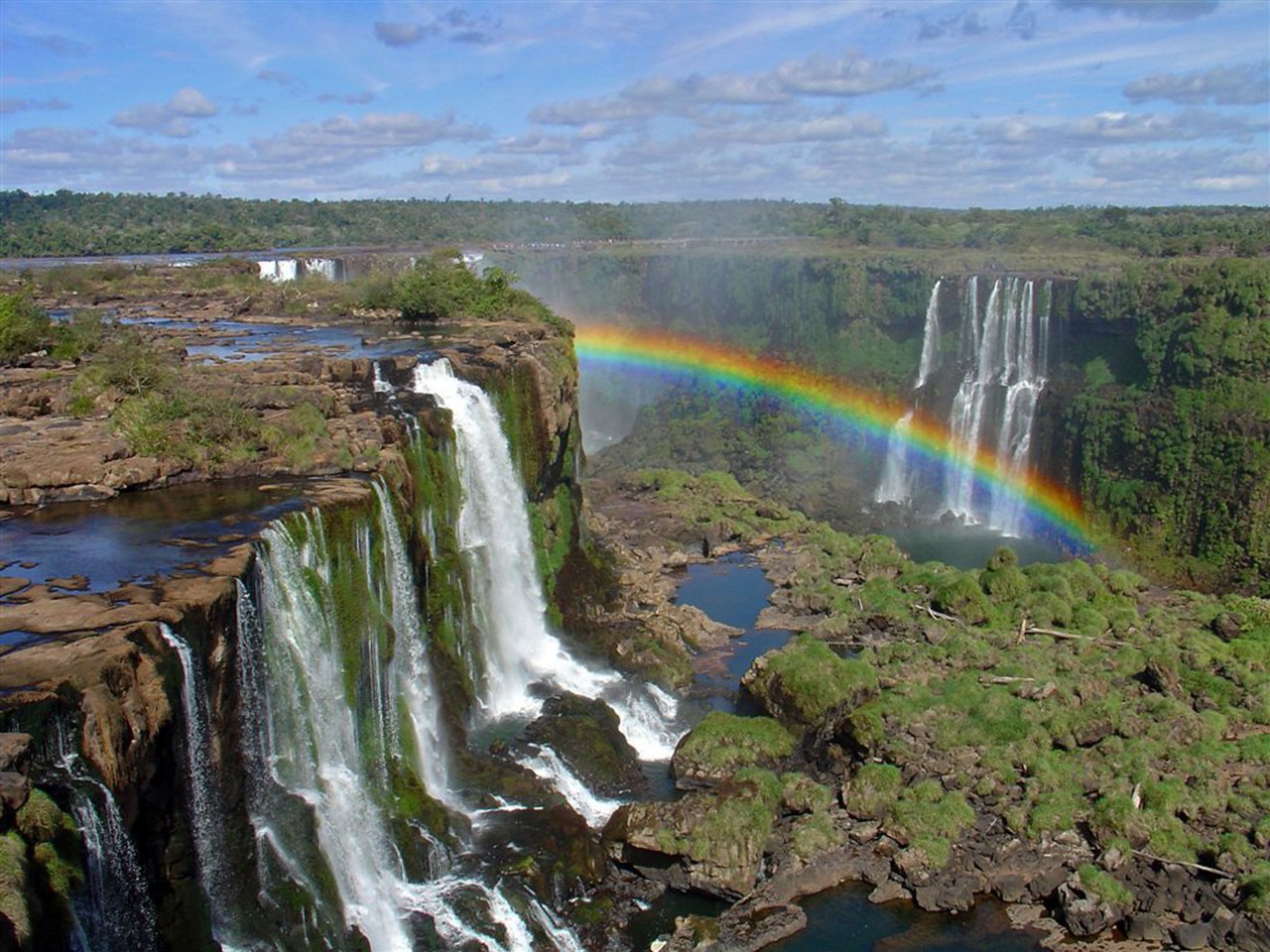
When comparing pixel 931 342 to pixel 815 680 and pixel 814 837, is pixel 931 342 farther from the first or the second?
pixel 814 837

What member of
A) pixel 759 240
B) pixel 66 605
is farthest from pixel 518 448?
pixel 759 240

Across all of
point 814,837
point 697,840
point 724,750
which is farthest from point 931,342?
point 697,840

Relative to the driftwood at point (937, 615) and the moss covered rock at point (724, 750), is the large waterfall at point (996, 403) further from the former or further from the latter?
the moss covered rock at point (724, 750)

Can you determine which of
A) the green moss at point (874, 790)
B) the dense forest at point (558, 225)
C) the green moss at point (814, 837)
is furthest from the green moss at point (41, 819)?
the dense forest at point (558, 225)

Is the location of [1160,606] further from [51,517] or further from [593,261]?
[593,261]

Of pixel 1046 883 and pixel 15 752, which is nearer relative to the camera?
pixel 15 752
